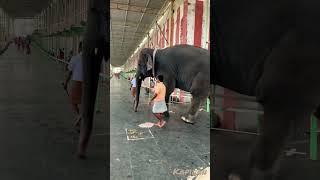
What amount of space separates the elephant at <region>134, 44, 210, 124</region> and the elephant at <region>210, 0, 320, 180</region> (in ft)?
13.4

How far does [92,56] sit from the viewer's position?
80cm

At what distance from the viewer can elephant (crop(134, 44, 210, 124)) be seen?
5086 mm

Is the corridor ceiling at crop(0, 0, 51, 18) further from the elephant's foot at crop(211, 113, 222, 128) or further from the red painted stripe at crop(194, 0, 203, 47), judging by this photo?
the red painted stripe at crop(194, 0, 203, 47)

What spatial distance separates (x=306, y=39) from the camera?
0.77 m

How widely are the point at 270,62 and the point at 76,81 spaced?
0.56 meters

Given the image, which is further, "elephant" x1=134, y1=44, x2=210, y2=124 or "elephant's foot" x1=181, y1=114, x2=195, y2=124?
"elephant" x1=134, y1=44, x2=210, y2=124

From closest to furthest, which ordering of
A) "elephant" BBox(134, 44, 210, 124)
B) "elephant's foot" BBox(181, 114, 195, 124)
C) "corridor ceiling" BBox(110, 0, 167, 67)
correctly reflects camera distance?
"elephant's foot" BBox(181, 114, 195, 124), "elephant" BBox(134, 44, 210, 124), "corridor ceiling" BBox(110, 0, 167, 67)

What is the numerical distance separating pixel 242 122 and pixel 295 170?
0.22 meters

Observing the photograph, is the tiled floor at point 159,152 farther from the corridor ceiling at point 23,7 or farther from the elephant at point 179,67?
the elephant at point 179,67

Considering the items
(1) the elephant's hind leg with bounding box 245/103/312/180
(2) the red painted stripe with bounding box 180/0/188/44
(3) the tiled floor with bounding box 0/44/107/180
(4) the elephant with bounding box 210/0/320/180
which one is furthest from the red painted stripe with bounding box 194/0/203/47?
(3) the tiled floor with bounding box 0/44/107/180

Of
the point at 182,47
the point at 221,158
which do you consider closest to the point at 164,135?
the point at 182,47

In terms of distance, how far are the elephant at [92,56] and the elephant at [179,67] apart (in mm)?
4232

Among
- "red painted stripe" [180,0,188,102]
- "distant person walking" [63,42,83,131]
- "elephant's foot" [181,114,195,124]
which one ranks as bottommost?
"elephant's foot" [181,114,195,124]

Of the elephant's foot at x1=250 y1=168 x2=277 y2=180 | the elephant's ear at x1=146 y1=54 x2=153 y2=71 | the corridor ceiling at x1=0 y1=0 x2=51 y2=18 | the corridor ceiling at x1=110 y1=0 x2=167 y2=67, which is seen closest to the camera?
the corridor ceiling at x1=0 y1=0 x2=51 y2=18
